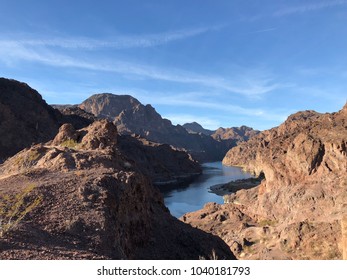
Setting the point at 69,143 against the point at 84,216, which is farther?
the point at 69,143

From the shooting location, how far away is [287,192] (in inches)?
2327

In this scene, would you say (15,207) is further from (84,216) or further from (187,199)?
(187,199)

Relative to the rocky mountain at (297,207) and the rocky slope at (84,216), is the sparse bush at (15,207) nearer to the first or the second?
the rocky slope at (84,216)

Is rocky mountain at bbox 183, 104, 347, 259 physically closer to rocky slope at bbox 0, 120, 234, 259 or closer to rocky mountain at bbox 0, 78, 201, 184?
rocky slope at bbox 0, 120, 234, 259

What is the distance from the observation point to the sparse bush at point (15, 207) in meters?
13.2

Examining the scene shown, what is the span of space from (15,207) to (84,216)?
299cm

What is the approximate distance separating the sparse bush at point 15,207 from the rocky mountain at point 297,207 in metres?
31.5

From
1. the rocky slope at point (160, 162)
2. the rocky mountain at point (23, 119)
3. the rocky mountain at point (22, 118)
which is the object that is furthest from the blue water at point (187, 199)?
the rocky mountain at point (22, 118)

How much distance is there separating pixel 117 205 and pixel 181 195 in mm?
95187

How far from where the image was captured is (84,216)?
14898 mm

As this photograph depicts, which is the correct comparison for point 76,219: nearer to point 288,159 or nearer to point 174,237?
point 174,237

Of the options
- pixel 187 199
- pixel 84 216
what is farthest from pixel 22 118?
pixel 84 216

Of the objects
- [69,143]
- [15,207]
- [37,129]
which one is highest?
[37,129]

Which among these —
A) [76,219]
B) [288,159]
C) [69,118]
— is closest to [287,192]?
[288,159]
